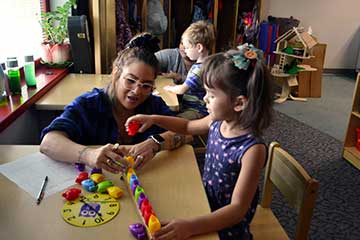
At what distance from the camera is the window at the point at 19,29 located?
2.13 meters

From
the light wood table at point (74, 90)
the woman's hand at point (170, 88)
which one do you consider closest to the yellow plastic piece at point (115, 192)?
the light wood table at point (74, 90)

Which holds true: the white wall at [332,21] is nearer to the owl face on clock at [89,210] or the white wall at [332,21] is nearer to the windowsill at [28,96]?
the windowsill at [28,96]

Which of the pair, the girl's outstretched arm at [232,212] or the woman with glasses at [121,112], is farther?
the woman with glasses at [121,112]

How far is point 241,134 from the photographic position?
3.81 ft

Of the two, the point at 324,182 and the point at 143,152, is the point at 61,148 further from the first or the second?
the point at 324,182

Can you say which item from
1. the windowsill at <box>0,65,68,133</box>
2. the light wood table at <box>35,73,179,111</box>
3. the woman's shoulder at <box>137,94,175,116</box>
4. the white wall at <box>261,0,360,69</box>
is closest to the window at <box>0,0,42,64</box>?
the windowsill at <box>0,65,68,133</box>

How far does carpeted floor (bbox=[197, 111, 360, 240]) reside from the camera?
6.78 ft

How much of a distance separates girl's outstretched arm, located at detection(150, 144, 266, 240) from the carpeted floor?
111 cm

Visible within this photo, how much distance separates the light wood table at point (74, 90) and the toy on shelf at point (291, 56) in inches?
91.7

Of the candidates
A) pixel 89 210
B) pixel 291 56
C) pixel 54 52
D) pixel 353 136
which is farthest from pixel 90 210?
pixel 291 56

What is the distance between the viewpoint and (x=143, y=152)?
123 cm

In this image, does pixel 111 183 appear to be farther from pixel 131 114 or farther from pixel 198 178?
pixel 131 114

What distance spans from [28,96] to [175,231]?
1361 mm

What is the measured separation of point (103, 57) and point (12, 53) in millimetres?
658
